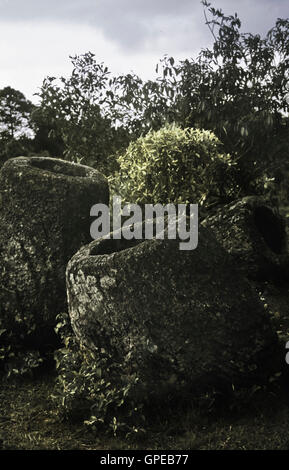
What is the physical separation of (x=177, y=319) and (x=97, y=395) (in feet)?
3.42

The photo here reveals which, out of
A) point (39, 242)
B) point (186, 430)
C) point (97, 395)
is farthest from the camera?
point (39, 242)

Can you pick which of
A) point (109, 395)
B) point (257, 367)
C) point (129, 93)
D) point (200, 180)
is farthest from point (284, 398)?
point (129, 93)

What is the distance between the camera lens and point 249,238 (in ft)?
24.1

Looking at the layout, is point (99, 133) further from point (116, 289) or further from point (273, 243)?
point (116, 289)

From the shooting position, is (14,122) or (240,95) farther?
(14,122)

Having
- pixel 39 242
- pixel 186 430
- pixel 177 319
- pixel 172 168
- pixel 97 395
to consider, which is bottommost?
pixel 186 430

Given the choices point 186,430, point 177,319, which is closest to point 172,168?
point 177,319

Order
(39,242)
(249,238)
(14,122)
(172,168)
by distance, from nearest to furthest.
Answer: (39,242), (249,238), (172,168), (14,122)

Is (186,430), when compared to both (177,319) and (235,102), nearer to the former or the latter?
(177,319)

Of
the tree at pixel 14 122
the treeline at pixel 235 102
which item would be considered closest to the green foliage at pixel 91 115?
the treeline at pixel 235 102

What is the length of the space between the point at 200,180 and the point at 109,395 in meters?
4.21

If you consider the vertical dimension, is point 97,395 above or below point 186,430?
above

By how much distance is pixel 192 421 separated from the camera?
4660 mm
